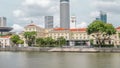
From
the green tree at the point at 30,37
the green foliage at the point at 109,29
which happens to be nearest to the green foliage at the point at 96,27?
the green foliage at the point at 109,29

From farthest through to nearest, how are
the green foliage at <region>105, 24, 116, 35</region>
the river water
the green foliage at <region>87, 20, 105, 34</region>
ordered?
the green foliage at <region>105, 24, 116, 35</region>
the green foliage at <region>87, 20, 105, 34</region>
the river water

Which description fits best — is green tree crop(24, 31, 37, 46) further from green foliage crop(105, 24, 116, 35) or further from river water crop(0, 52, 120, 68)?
river water crop(0, 52, 120, 68)

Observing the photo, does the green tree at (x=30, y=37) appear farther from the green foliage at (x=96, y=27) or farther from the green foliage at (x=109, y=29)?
the green foliage at (x=109, y=29)

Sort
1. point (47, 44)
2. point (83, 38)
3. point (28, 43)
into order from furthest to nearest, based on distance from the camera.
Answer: point (83, 38) → point (28, 43) → point (47, 44)

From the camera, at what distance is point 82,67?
2005 inches

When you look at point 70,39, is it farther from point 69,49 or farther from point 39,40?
point 69,49

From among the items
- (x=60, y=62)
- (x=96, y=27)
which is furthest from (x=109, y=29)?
(x=60, y=62)

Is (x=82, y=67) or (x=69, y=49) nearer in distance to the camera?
(x=82, y=67)

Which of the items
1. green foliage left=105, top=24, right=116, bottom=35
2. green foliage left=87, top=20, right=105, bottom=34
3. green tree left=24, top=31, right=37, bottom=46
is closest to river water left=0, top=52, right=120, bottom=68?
green foliage left=87, top=20, right=105, bottom=34

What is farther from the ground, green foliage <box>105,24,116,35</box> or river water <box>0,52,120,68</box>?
green foliage <box>105,24,116,35</box>

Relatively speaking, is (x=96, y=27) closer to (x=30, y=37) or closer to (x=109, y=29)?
(x=109, y=29)

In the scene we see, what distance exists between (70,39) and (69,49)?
67781mm

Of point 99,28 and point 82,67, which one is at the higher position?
point 99,28

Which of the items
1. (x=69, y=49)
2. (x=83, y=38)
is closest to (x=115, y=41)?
(x=83, y=38)
